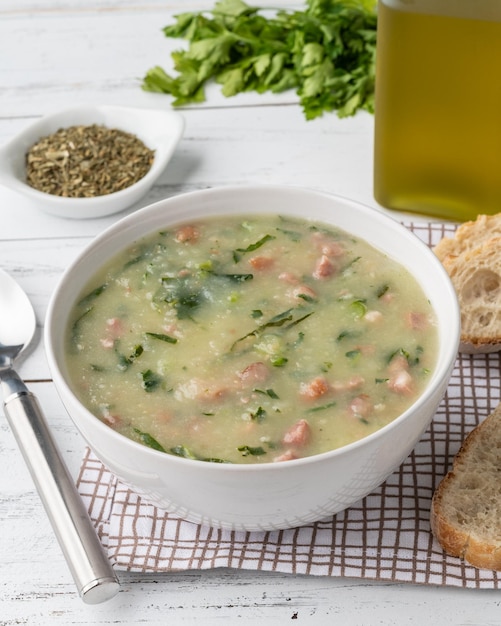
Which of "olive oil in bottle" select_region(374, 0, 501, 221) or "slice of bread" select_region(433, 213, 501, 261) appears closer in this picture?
"olive oil in bottle" select_region(374, 0, 501, 221)

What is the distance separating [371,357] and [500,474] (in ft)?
1.55

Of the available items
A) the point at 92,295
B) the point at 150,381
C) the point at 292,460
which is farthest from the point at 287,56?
the point at 292,460

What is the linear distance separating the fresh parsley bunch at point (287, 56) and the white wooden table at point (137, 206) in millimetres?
67

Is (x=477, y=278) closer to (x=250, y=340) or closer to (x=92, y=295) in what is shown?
(x=250, y=340)

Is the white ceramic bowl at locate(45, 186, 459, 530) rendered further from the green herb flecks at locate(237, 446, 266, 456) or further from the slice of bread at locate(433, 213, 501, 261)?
the slice of bread at locate(433, 213, 501, 261)

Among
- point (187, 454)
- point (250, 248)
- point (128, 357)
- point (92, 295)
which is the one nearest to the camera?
point (187, 454)

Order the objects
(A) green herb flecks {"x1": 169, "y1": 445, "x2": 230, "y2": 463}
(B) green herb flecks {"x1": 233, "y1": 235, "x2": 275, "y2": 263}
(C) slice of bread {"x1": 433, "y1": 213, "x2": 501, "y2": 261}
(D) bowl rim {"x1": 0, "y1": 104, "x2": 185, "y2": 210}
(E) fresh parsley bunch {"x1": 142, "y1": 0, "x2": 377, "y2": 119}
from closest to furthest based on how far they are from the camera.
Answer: (A) green herb flecks {"x1": 169, "y1": 445, "x2": 230, "y2": 463} → (B) green herb flecks {"x1": 233, "y1": 235, "x2": 275, "y2": 263} → (C) slice of bread {"x1": 433, "y1": 213, "x2": 501, "y2": 261} → (D) bowl rim {"x1": 0, "y1": 104, "x2": 185, "y2": 210} → (E) fresh parsley bunch {"x1": 142, "y1": 0, "x2": 377, "y2": 119}

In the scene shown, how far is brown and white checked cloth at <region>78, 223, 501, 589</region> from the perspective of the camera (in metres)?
2.11

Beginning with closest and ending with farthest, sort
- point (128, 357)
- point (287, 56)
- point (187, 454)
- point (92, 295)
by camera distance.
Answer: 1. point (187, 454)
2. point (128, 357)
3. point (92, 295)
4. point (287, 56)

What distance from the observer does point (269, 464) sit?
1.81 m

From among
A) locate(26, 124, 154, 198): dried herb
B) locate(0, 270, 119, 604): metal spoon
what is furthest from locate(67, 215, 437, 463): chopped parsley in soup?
locate(26, 124, 154, 198): dried herb

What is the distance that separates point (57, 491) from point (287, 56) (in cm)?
231

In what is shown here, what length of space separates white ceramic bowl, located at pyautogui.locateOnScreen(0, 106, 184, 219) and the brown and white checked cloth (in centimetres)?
118

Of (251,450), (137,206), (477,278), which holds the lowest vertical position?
(137,206)
